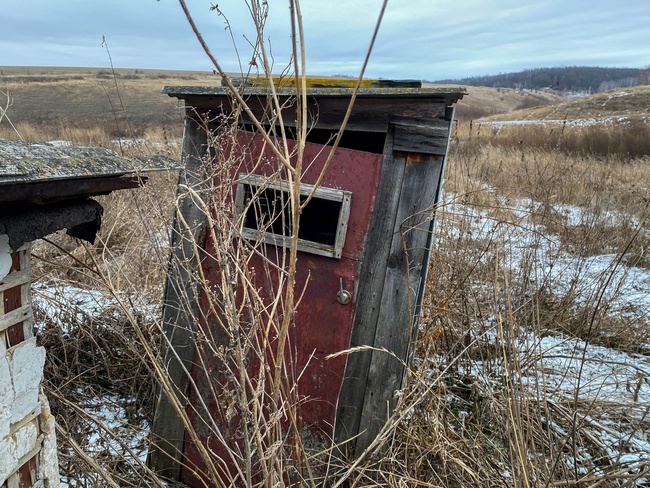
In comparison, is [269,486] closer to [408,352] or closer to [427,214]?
[408,352]

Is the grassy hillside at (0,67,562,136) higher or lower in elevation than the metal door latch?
lower

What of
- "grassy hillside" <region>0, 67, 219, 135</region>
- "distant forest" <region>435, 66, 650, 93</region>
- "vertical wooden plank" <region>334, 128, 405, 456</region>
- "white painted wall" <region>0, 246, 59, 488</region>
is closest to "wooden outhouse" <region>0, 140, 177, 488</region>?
"white painted wall" <region>0, 246, 59, 488</region>

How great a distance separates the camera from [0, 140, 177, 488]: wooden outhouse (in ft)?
5.30

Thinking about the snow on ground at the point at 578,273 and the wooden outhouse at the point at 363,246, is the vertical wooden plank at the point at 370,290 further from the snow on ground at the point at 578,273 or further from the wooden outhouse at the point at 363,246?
the snow on ground at the point at 578,273

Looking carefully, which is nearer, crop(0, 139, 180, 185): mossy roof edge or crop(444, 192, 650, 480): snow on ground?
crop(0, 139, 180, 185): mossy roof edge

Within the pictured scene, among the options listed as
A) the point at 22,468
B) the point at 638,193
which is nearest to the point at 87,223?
the point at 22,468

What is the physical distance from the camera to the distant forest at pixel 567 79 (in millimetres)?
91938

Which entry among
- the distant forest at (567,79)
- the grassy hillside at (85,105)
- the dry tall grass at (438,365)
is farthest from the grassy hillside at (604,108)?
the distant forest at (567,79)

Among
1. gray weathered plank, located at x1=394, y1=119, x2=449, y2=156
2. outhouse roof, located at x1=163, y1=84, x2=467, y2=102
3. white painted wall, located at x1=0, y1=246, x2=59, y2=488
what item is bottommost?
white painted wall, located at x1=0, y1=246, x2=59, y2=488

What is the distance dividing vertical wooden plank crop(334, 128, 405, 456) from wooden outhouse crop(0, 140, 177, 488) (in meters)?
1.27

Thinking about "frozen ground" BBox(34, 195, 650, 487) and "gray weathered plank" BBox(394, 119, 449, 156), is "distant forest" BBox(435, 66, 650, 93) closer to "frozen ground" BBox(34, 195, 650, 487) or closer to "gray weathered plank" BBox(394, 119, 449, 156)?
"frozen ground" BBox(34, 195, 650, 487)

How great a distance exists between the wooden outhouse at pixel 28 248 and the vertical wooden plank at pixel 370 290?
127cm

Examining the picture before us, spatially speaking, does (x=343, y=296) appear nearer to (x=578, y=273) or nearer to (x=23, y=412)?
(x=23, y=412)

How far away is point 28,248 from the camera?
1938 mm
